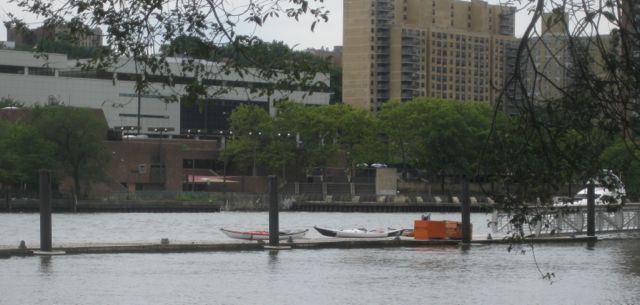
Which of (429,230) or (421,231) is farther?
(421,231)

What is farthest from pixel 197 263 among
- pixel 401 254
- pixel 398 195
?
pixel 398 195

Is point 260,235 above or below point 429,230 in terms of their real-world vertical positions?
below

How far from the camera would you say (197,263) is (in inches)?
1797

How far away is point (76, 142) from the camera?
12575 cm

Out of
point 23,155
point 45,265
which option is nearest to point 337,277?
point 45,265

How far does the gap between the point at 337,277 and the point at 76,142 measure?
87989 mm

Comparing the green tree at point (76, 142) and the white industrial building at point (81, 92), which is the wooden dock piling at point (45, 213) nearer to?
the green tree at point (76, 142)

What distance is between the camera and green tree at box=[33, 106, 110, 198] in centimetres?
12475

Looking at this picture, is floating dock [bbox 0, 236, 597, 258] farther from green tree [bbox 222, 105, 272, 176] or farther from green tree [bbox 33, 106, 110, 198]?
green tree [bbox 222, 105, 272, 176]

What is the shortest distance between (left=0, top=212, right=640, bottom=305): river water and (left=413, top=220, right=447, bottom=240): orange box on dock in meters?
2.09

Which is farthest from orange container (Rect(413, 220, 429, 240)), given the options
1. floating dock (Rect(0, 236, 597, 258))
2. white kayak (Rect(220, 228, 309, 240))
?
white kayak (Rect(220, 228, 309, 240))

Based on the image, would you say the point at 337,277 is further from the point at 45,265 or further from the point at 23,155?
the point at 23,155

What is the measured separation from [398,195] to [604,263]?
108 meters

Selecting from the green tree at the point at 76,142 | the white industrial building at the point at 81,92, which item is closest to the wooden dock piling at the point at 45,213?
the green tree at the point at 76,142
